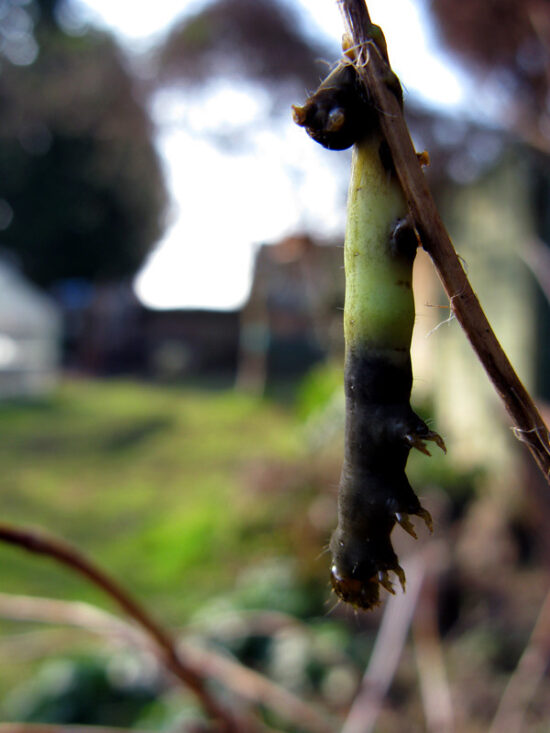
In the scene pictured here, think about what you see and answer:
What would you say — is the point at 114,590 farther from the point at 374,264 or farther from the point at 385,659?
the point at 385,659

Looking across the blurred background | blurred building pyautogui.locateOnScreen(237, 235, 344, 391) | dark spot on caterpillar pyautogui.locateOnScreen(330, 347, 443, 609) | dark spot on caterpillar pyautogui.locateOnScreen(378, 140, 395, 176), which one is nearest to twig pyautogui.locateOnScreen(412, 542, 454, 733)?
the blurred background

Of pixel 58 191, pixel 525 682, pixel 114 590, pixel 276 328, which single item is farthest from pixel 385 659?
pixel 58 191

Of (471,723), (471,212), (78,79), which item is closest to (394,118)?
(471,723)

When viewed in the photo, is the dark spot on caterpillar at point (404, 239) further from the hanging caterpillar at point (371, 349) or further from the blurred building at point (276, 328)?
the blurred building at point (276, 328)

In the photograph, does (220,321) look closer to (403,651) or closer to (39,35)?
(39,35)

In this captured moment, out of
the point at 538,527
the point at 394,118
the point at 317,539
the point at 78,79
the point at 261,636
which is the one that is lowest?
the point at 261,636
